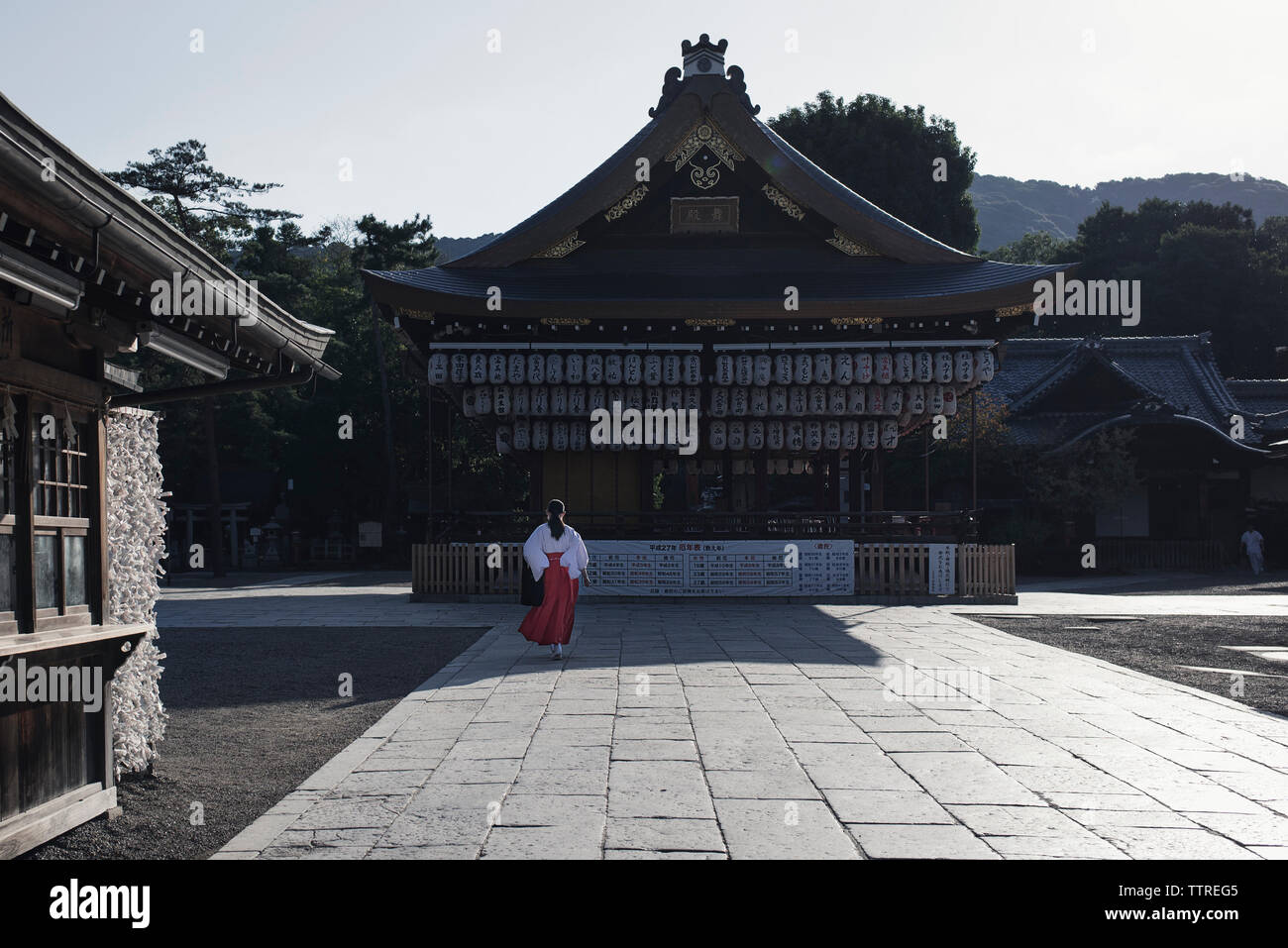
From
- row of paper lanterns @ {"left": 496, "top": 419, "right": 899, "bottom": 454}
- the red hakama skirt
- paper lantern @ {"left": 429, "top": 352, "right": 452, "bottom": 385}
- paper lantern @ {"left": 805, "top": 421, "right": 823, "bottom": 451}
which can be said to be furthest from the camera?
paper lantern @ {"left": 805, "top": 421, "right": 823, "bottom": 451}

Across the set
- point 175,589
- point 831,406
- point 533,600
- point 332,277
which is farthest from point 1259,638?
point 332,277

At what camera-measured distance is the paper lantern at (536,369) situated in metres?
17.6

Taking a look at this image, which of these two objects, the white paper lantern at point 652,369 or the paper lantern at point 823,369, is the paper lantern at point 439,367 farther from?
the paper lantern at point 823,369

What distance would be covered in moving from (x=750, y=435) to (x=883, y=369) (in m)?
2.59

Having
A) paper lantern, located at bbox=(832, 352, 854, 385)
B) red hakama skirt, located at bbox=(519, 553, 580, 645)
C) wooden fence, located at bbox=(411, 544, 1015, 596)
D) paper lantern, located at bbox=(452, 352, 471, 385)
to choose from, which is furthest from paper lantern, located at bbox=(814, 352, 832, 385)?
red hakama skirt, located at bbox=(519, 553, 580, 645)

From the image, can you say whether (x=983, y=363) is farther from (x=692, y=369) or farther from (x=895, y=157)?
(x=895, y=157)

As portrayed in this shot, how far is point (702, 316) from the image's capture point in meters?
17.4

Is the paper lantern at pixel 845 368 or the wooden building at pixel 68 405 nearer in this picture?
the wooden building at pixel 68 405

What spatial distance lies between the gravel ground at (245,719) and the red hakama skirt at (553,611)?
3.40ft

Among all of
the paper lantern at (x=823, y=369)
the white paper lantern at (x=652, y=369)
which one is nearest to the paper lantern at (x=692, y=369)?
the white paper lantern at (x=652, y=369)

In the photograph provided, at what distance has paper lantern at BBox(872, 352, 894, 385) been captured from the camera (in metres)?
17.8

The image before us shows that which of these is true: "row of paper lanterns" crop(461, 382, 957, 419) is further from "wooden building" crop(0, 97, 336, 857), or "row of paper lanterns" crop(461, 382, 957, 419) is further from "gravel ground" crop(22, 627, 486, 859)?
"wooden building" crop(0, 97, 336, 857)

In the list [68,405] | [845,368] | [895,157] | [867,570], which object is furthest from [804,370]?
[895,157]

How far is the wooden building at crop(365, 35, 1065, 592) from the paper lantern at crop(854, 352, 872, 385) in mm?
28
